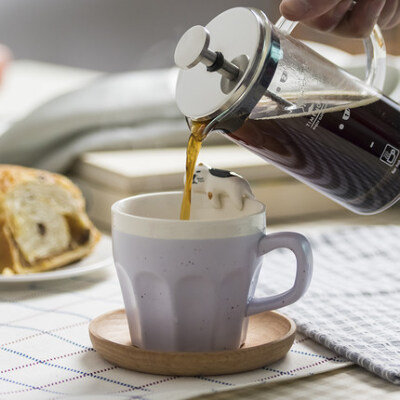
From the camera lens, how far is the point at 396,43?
3.06m

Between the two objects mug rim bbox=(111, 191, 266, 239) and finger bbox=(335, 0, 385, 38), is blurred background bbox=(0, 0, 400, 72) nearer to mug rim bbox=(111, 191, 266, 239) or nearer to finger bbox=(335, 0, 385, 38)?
finger bbox=(335, 0, 385, 38)

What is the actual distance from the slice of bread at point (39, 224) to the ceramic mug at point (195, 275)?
1.07 ft

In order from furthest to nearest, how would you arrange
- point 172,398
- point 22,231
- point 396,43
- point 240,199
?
point 396,43 < point 22,231 < point 240,199 < point 172,398

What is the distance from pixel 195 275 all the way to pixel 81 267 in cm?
34

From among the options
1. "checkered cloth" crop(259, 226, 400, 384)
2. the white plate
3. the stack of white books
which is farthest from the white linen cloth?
"checkered cloth" crop(259, 226, 400, 384)

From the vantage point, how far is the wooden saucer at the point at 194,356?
24.5 inches

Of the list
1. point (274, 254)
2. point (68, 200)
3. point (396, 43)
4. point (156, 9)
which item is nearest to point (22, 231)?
point (68, 200)

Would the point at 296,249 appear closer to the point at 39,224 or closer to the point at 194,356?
the point at 194,356

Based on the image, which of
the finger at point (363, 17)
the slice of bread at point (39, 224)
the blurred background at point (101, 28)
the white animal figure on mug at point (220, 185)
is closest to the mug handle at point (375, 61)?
the finger at point (363, 17)

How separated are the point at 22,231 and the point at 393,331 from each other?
46 centimetres

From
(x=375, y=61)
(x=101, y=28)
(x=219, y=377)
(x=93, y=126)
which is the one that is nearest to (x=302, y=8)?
(x=375, y=61)

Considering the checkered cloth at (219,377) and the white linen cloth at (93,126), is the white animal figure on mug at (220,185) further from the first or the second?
the white linen cloth at (93,126)

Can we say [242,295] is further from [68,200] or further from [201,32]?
[68,200]

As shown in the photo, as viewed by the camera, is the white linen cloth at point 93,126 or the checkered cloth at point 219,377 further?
the white linen cloth at point 93,126
